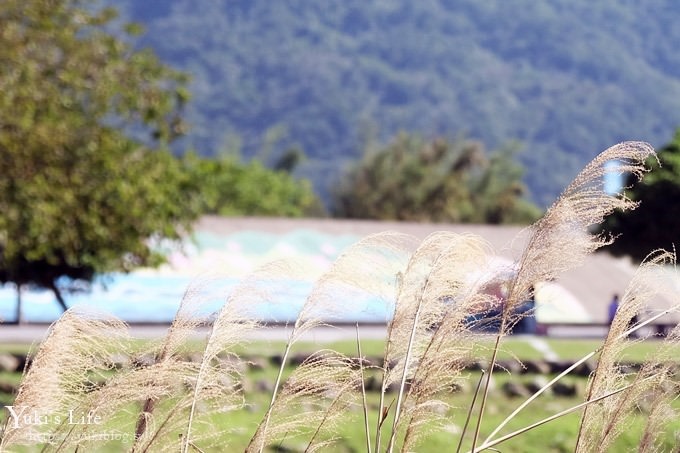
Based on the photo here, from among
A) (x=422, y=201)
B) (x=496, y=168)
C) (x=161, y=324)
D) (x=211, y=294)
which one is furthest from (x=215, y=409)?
(x=496, y=168)

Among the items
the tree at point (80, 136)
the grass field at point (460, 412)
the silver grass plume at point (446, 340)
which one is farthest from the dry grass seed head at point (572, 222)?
the tree at point (80, 136)

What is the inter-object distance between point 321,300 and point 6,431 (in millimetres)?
1033

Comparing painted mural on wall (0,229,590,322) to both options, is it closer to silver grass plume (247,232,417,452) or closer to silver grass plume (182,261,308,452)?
silver grass plume (247,232,417,452)

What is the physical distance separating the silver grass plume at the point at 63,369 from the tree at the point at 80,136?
10.7m

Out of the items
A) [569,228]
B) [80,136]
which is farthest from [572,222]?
[80,136]

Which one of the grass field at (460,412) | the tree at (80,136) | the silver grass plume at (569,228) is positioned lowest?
the grass field at (460,412)

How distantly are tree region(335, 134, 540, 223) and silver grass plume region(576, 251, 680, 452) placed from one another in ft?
190

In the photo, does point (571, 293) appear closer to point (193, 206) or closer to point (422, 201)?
point (193, 206)

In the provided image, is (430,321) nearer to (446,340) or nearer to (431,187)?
(446,340)

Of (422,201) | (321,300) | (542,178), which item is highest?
(321,300)

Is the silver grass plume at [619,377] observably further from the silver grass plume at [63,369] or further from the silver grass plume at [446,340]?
the silver grass plume at [63,369]

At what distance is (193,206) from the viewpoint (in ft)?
57.6

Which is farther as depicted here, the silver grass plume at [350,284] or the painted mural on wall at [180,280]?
the painted mural on wall at [180,280]

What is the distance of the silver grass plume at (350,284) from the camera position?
3695mm
